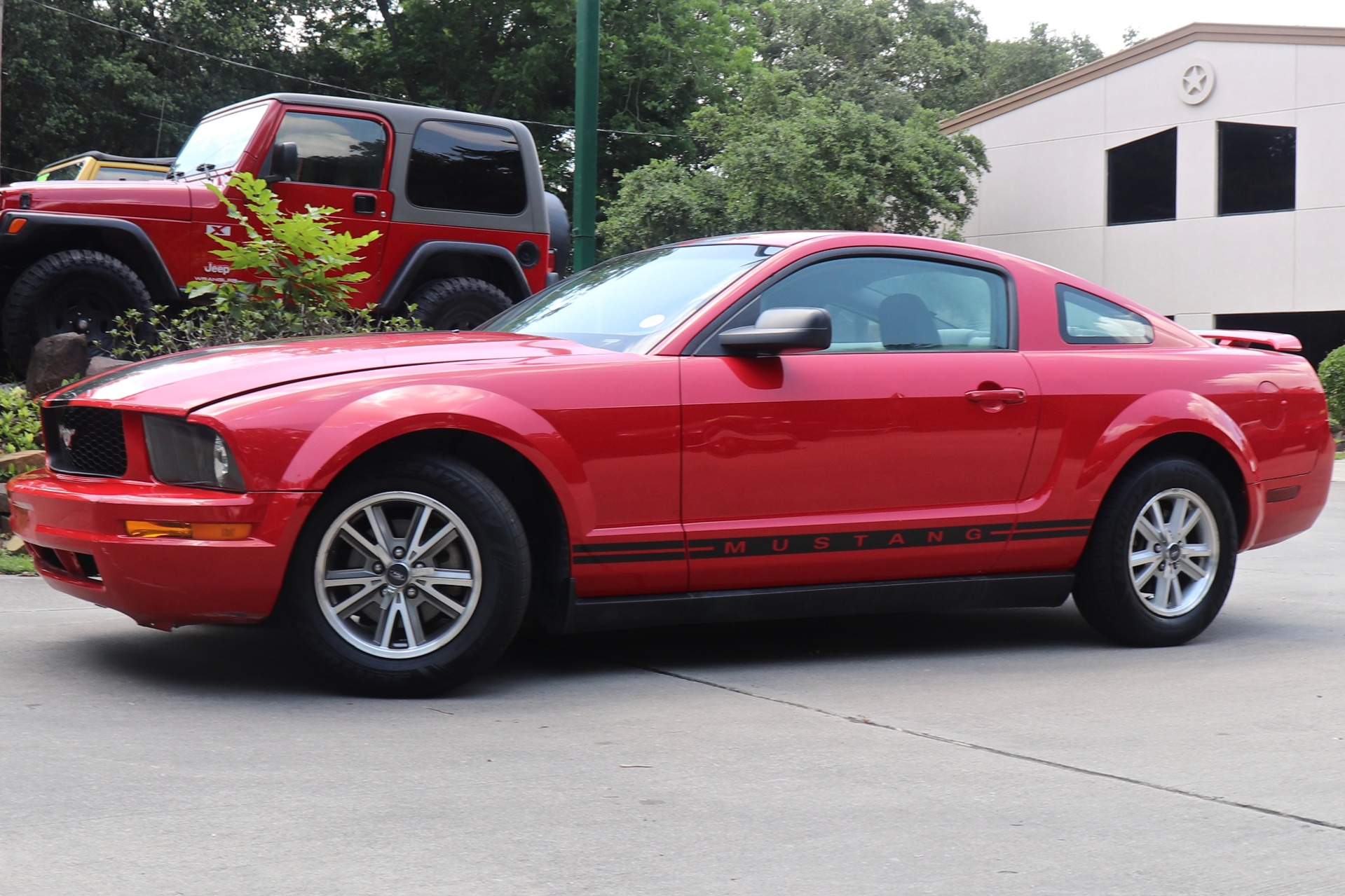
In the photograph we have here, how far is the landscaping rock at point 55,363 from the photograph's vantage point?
854cm

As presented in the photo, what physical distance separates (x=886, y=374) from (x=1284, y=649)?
2.08m

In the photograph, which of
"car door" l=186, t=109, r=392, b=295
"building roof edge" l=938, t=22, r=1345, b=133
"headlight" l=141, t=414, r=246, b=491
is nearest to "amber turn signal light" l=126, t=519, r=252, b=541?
"headlight" l=141, t=414, r=246, b=491

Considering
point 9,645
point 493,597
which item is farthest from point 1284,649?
point 9,645

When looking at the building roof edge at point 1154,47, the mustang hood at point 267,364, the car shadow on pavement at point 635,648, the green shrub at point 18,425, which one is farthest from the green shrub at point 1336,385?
the mustang hood at point 267,364

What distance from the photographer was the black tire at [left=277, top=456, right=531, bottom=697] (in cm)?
455

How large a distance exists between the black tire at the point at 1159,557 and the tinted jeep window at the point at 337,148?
251 inches

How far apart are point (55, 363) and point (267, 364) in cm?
443

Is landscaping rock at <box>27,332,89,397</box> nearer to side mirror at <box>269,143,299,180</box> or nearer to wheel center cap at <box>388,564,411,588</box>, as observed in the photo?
side mirror at <box>269,143,299,180</box>

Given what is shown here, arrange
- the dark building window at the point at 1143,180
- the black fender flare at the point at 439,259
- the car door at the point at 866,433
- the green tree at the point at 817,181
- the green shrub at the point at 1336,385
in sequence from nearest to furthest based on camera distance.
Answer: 1. the car door at the point at 866,433
2. the black fender flare at the point at 439,259
3. the green shrub at the point at 1336,385
4. the dark building window at the point at 1143,180
5. the green tree at the point at 817,181

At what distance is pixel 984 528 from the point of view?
5.47 m

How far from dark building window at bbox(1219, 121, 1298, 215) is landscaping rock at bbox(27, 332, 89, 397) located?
22.8 meters

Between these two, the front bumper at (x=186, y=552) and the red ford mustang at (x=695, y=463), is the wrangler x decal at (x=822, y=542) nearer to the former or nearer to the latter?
the red ford mustang at (x=695, y=463)

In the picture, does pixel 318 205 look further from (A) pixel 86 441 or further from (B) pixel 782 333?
(B) pixel 782 333

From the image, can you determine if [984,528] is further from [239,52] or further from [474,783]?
[239,52]
